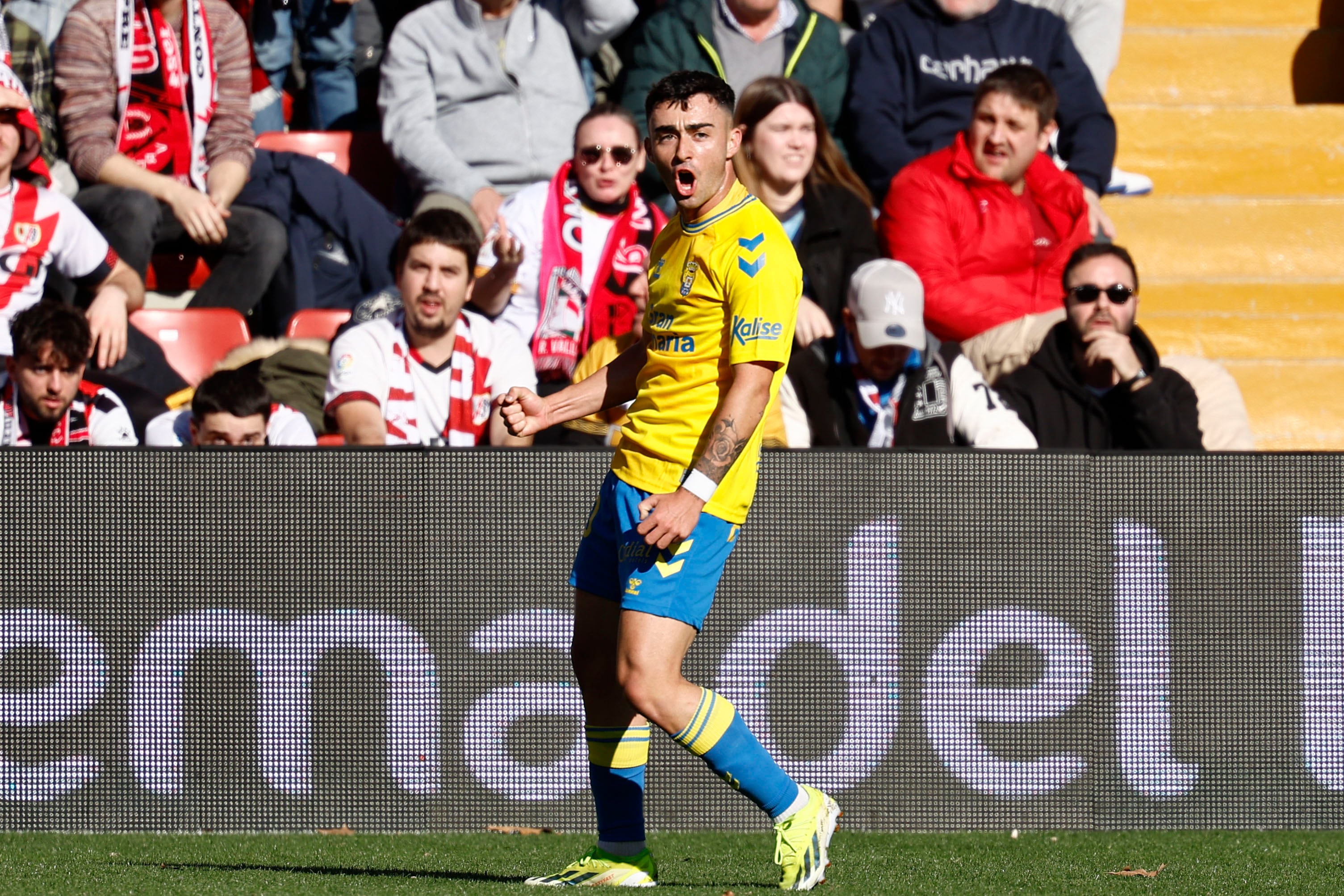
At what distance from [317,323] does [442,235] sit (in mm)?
1532

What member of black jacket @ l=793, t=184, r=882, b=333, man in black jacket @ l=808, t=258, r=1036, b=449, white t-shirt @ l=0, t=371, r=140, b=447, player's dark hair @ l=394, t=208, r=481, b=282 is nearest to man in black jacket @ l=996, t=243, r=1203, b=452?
man in black jacket @ l=808, t=258, r=1036, b=449

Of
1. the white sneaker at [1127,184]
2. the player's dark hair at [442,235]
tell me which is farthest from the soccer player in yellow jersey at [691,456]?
the white sneaker at [1127,184]

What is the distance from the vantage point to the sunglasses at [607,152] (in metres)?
6.86

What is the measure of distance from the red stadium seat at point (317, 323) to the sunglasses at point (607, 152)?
4.27ft

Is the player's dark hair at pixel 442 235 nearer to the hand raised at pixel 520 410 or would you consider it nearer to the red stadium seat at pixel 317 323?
the red stadium seat at pixel 317 323

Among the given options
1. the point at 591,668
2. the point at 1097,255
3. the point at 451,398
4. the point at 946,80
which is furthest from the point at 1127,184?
the point at 591,668

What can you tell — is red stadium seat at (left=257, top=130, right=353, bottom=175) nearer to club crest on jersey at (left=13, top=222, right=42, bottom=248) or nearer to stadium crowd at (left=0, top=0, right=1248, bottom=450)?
stadium crowd at (left=0, top=0, right=1248, bottom=450)

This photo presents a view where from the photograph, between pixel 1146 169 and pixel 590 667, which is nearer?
pixel 590 667

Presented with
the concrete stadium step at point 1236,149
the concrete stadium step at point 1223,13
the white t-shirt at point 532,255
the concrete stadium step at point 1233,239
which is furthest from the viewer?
the concrete stadium step at point 1223,13

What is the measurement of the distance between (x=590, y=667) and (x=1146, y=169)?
21.7ft

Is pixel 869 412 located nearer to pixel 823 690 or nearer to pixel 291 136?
pixel 823 690

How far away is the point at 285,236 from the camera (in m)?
7.49

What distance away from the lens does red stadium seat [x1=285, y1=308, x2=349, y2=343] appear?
7.25m

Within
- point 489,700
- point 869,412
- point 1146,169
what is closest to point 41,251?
point 489,700
